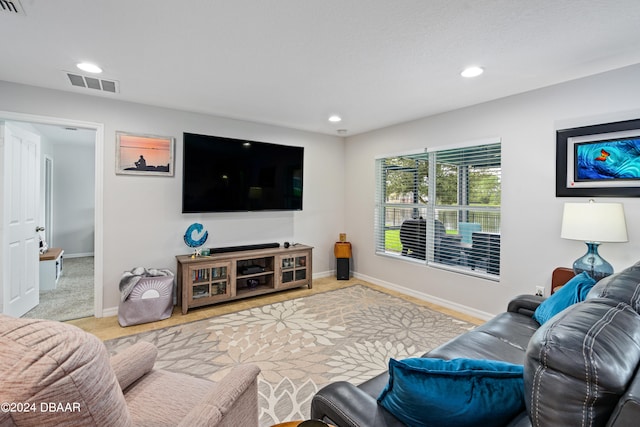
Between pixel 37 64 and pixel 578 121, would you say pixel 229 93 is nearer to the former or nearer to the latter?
pixel 37 64

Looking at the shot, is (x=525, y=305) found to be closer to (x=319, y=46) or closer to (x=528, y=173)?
(x=528, y=173)

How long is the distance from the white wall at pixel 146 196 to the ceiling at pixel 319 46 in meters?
0.20

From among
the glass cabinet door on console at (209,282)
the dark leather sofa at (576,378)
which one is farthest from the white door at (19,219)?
the dark leather sofa at (576,378)

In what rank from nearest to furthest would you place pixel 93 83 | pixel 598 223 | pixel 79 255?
pixel 598 223 → pixel 93 83 → pixel 79 255

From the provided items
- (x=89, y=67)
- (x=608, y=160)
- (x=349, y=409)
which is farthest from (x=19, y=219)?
(x=608, y=160)

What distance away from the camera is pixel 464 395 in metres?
0.92

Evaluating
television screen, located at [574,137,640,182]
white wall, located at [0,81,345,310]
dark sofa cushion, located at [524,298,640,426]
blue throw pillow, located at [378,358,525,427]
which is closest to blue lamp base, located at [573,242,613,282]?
television screen, located at [574,137,640,182]

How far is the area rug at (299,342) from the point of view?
2.23 m

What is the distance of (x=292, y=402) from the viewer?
2.02m

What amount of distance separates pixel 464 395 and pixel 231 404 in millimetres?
794

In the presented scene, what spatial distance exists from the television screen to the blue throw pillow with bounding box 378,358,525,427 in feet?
8.31

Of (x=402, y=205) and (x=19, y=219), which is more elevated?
(x=402, y=205)

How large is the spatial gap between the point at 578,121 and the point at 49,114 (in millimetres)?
5067

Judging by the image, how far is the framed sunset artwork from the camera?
3.48m
